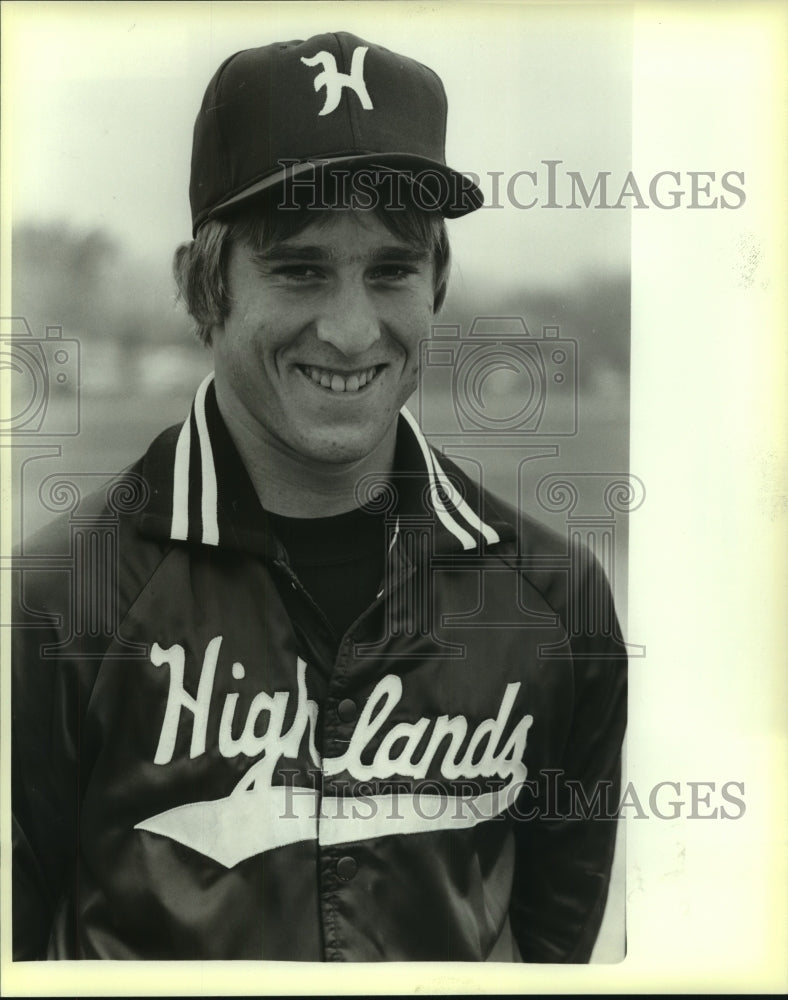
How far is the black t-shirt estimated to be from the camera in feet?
9.70

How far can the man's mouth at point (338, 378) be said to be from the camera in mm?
2926

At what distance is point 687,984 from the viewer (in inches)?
122

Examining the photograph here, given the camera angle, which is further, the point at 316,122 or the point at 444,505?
the point at 444,505

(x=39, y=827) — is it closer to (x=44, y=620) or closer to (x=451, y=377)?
(x=44, y=620)

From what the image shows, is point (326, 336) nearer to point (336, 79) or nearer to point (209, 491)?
point (209, 491)

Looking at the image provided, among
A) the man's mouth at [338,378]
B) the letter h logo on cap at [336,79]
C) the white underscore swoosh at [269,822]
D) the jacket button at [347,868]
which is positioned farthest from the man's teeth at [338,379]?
the jacket button at [347,868]

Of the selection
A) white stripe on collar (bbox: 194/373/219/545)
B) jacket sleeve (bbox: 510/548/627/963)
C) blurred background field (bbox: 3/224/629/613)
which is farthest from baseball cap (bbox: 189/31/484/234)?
jacket sleeve (bbox: 510/548/627/963)

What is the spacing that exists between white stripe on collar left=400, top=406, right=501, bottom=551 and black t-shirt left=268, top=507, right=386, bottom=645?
162mm

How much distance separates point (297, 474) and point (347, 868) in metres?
1.05

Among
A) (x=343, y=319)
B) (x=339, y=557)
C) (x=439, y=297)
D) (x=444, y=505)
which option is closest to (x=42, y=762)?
(x=339, y=557)

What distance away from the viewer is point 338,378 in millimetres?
2930

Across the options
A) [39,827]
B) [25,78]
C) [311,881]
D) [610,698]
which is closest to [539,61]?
[25,78]

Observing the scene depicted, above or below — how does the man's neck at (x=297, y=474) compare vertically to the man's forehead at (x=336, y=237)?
below

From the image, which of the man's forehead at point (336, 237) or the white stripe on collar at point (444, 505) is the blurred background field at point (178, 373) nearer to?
the white stripe on collar at point (444, 505)
